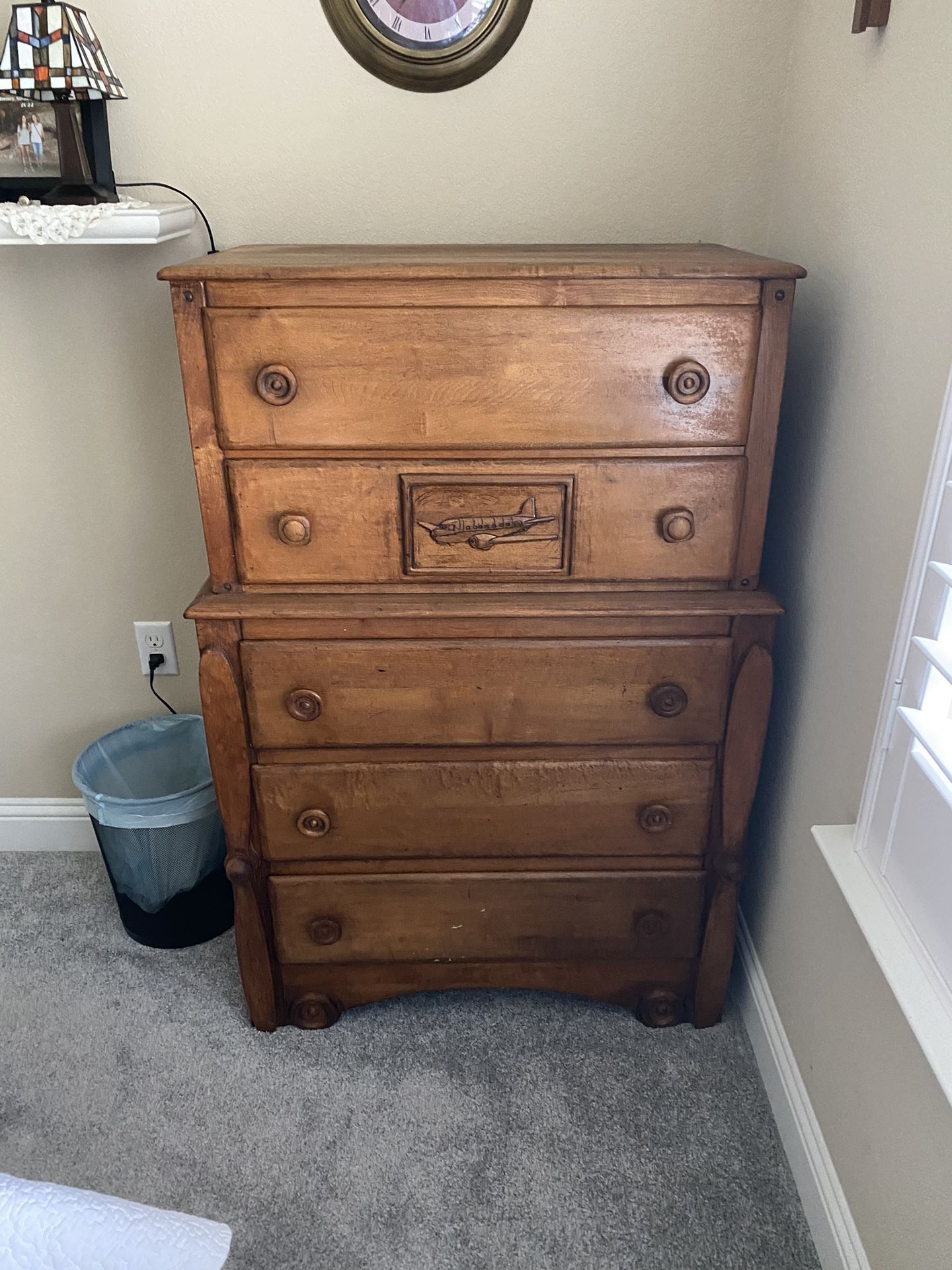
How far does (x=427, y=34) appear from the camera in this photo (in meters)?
1.50

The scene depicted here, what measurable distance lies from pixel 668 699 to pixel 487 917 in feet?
1.64

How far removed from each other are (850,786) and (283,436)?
0.91 m

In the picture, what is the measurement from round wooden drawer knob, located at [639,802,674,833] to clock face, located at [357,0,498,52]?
128 cm

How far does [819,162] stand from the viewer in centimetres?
140

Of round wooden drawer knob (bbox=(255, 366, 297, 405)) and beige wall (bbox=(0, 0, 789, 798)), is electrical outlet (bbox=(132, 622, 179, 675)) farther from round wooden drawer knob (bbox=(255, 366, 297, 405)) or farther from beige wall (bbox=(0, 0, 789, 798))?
round wooden drawer knob (bbox=(255, 366, 297, 405))

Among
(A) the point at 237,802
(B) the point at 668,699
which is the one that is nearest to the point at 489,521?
(B) the point at 668,699

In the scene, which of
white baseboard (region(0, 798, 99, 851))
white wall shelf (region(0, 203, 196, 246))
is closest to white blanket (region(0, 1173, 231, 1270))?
white wall shelf (region(0, 203, 196, 246))

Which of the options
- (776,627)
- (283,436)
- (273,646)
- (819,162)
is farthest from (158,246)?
(776,627)

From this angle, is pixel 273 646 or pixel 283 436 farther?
pixel 273 646

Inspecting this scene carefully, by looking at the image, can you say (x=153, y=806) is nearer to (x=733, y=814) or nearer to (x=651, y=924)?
(x=651, y=924)

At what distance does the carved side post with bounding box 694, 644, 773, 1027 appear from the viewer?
139 cm

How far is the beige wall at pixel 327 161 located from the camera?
1.52 meters

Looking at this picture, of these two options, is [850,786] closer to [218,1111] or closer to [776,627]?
[776,627]

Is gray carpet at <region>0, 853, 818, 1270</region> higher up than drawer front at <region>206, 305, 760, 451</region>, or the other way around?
drawer front at <region>206, 305, 760, 451</region>
